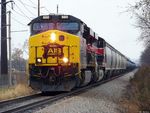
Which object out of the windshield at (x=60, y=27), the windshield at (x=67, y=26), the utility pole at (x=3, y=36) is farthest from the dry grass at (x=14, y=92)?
the utility pole at (x=3, y=36)

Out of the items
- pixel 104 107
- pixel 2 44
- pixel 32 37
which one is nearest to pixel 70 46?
pixel 32 37

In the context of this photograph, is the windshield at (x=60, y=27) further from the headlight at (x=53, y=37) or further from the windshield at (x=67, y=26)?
the headlight at (x=53, y=37)

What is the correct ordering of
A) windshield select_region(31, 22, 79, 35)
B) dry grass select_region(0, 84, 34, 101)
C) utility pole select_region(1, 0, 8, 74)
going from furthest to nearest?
utility pole select_region(1, 0, 8, 74) < windshield select_region(31, 22, 79, 35) < dry grass select_region(0, 84, 34, 101)

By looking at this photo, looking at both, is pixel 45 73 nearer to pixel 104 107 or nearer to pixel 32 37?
pixel 32 37

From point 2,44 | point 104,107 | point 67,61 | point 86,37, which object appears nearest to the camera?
point 104,107

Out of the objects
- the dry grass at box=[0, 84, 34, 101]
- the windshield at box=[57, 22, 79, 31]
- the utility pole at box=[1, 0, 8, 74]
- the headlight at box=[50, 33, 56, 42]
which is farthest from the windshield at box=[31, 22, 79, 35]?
the utility pole at box=[1, 0, 8, 74]

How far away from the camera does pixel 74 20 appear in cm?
2348

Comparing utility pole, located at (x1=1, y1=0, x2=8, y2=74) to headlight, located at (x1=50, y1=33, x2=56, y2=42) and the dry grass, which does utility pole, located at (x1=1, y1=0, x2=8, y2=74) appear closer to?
the dry grass

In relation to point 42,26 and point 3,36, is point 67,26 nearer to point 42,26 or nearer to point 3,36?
point 42,26

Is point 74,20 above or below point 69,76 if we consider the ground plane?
above

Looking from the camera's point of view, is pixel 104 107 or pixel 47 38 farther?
pixel 47 38

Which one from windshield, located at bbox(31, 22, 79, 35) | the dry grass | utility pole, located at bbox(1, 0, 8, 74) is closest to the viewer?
the dry grass

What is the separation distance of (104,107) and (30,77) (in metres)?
7.13

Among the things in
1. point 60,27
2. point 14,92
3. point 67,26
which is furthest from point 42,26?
point 14,92
